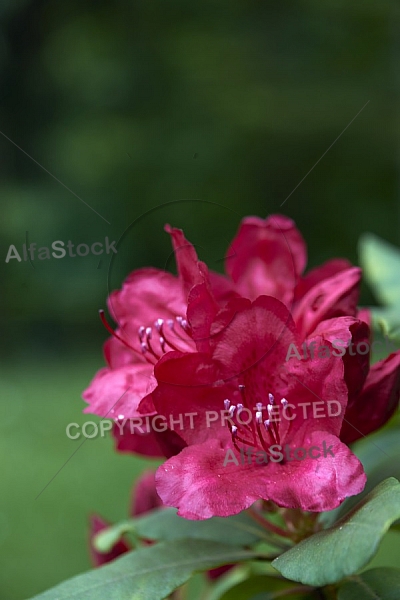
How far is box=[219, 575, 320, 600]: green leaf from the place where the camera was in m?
0.51

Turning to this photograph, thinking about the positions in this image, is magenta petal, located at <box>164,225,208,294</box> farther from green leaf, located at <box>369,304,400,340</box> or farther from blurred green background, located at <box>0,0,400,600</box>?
blurred green background, located at <box>0,0,400,600</box>

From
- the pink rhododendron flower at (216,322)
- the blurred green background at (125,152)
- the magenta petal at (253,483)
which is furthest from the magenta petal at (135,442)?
the blurred green background at (125,152)

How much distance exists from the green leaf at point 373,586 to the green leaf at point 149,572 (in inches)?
3.5

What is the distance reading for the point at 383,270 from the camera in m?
0.78

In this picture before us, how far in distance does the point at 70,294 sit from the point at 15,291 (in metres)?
0.19

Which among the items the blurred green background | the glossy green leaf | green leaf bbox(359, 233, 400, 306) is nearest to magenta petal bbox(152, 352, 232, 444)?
the glossy green leaf

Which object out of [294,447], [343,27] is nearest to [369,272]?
[294,447]

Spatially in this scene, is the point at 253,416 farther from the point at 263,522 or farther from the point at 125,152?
the point at 125,152

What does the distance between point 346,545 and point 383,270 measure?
1.60ft

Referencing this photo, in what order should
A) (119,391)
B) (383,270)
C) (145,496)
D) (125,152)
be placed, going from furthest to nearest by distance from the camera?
(125,152) → (383,270) → (145,496) → (119,391)

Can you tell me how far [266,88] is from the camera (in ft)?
9.36

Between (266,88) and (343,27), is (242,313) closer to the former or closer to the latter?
(266,88)

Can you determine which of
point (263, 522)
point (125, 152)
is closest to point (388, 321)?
point (263, 522)

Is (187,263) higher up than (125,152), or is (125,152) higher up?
(187,263)
